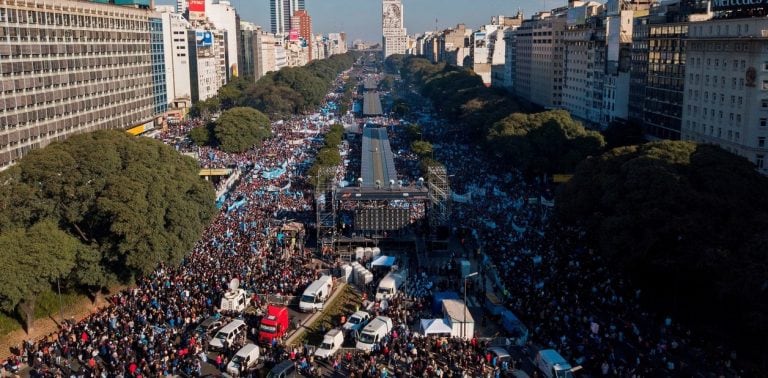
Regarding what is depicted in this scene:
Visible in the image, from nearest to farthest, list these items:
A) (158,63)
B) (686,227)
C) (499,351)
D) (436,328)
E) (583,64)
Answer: (499,351)
(436,328)
(686,227)
(583,64)
(158,63)

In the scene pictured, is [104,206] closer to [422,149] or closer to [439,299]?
[439,299]

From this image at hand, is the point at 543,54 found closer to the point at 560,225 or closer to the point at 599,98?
the point at 599,98

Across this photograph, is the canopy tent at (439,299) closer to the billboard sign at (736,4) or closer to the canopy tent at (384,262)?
the canopy tent at (384,262)

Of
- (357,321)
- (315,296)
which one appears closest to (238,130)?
(315,296)

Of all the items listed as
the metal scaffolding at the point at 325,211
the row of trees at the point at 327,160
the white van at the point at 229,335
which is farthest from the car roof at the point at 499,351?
the row of trees at the point at 327,160

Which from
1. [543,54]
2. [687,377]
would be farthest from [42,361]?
[543,54]

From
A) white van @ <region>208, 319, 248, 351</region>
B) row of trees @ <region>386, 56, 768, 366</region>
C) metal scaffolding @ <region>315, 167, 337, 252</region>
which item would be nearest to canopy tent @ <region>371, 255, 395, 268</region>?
metal scaffolding @ <region>315, 167, 337, 252</region>

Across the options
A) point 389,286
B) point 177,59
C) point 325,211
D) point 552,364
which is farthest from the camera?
point 177,59

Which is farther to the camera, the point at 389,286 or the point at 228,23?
the point at 228,23
